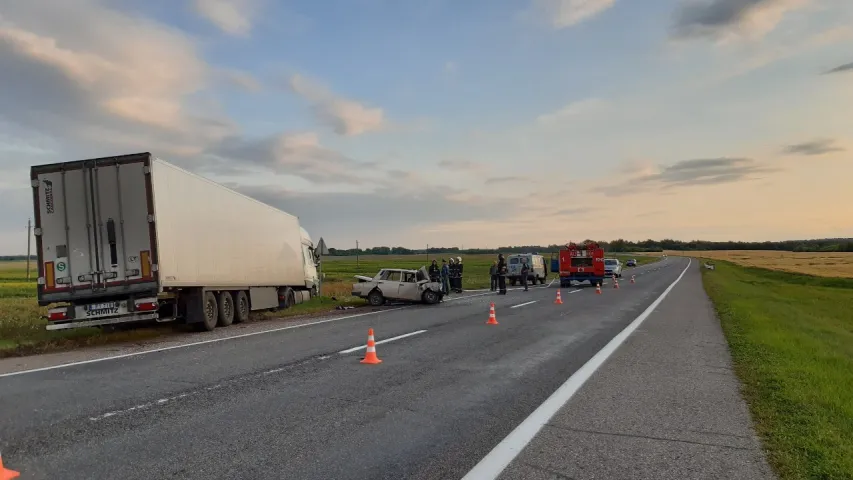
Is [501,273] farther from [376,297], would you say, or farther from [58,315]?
[58,315]

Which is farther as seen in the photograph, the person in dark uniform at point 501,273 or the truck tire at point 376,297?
the person in dark uniform at point 501,273

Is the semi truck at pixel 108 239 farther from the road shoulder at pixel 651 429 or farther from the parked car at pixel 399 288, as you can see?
the parked car at pixel 399 288

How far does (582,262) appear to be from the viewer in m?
35.4

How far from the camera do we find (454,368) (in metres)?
8.48

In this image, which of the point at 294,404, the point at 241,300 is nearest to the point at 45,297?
the point at 241,300

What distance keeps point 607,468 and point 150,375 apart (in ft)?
20.5

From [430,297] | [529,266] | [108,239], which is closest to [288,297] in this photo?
[430,297]

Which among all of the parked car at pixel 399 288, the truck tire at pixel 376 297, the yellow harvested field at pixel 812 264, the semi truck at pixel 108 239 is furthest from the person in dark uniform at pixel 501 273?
the yellow harvested field at pixel 812 264

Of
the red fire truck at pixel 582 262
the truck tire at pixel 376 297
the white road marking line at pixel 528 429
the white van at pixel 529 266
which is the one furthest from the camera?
the white van at pixel 529 266

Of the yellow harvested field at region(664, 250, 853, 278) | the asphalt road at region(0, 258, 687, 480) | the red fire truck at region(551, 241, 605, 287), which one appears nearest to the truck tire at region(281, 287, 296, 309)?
the asphalt road at region(0, 258, 687, 480)

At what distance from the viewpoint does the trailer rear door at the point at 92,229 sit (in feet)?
39.7

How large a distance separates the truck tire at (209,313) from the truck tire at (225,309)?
18 centimetres

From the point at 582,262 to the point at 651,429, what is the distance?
3092 centimetres

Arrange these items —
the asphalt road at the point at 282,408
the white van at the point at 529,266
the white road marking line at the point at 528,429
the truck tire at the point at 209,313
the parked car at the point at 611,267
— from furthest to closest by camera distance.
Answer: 1. the parked car at the point at 611,267
2. the white van at the point at 529,266
3. the truck tire at the point at 209,313
4. the asphalt road at the point at 282,408
5. the white road marking line at the point at 528,429
